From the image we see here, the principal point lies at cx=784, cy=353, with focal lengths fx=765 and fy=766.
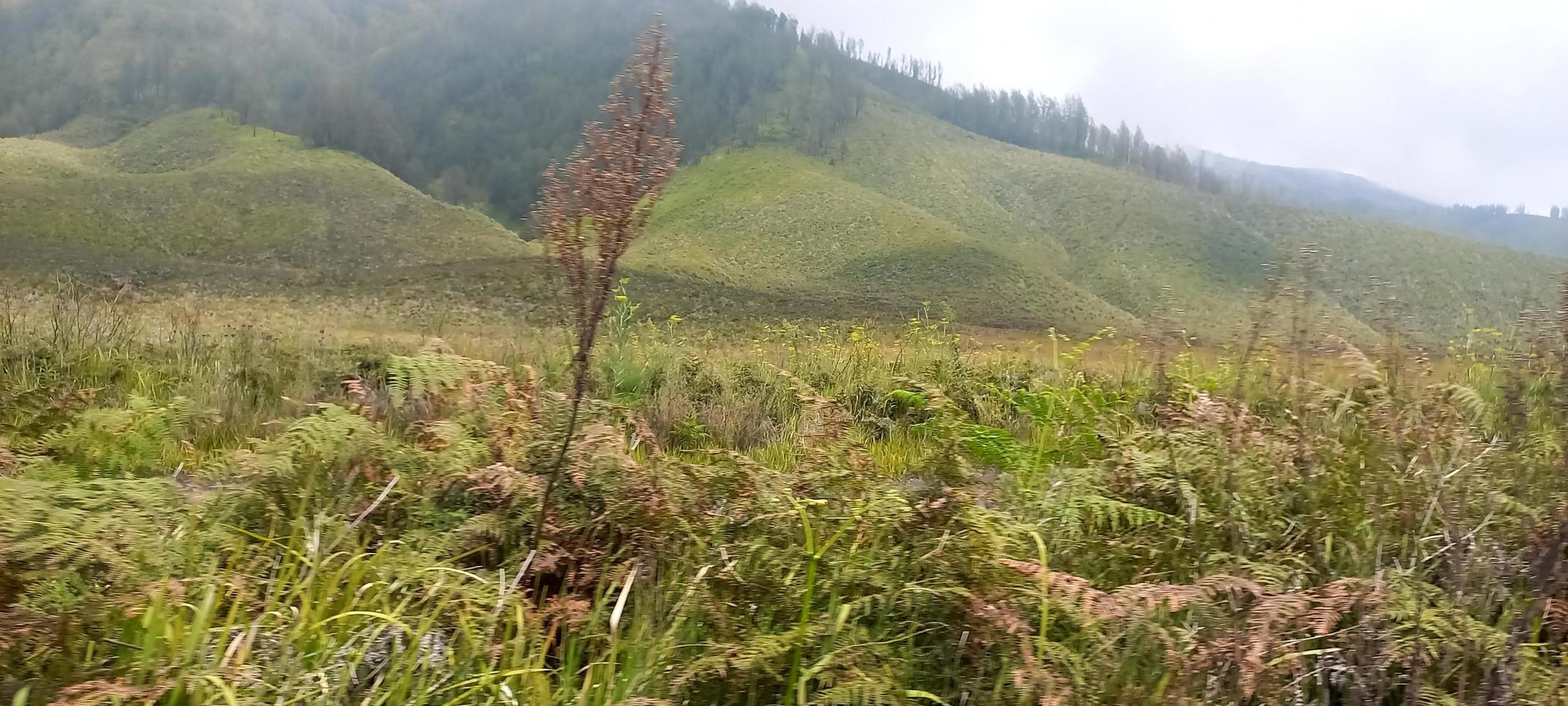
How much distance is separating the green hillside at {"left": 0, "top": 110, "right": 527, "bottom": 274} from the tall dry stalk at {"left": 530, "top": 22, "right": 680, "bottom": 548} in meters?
37.7

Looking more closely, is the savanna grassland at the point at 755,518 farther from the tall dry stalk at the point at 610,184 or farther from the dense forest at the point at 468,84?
the dense forest at the point at 468,84

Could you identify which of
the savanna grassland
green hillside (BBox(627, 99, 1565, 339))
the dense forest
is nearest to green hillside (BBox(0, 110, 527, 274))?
green hillside (BBox(627, 99, 1565, 339))

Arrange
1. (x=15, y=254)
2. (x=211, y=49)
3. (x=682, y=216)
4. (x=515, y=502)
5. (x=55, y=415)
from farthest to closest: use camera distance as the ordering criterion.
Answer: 1. (x=211, y=49)
2. (x=682, y=216)
3. (x=15, y=254)
4. (x=55, y=415)
5. (x=515, y=502)

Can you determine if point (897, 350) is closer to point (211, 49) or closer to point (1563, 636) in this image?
point (1563, 636)

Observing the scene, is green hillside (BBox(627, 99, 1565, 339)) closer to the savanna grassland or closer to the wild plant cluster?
the savanna grassland

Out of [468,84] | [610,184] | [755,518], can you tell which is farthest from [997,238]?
[468,84]

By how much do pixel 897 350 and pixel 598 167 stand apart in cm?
517

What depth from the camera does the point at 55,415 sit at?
2377 millimetres

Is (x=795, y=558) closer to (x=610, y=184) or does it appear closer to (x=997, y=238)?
(x=610, y=184)

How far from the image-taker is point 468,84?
12575 centimetres

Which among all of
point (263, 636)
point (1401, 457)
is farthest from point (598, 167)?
point (1401, 457)

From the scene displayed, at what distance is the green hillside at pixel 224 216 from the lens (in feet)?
138

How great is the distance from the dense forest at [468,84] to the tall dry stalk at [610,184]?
92648 millimetres

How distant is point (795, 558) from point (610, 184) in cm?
83
